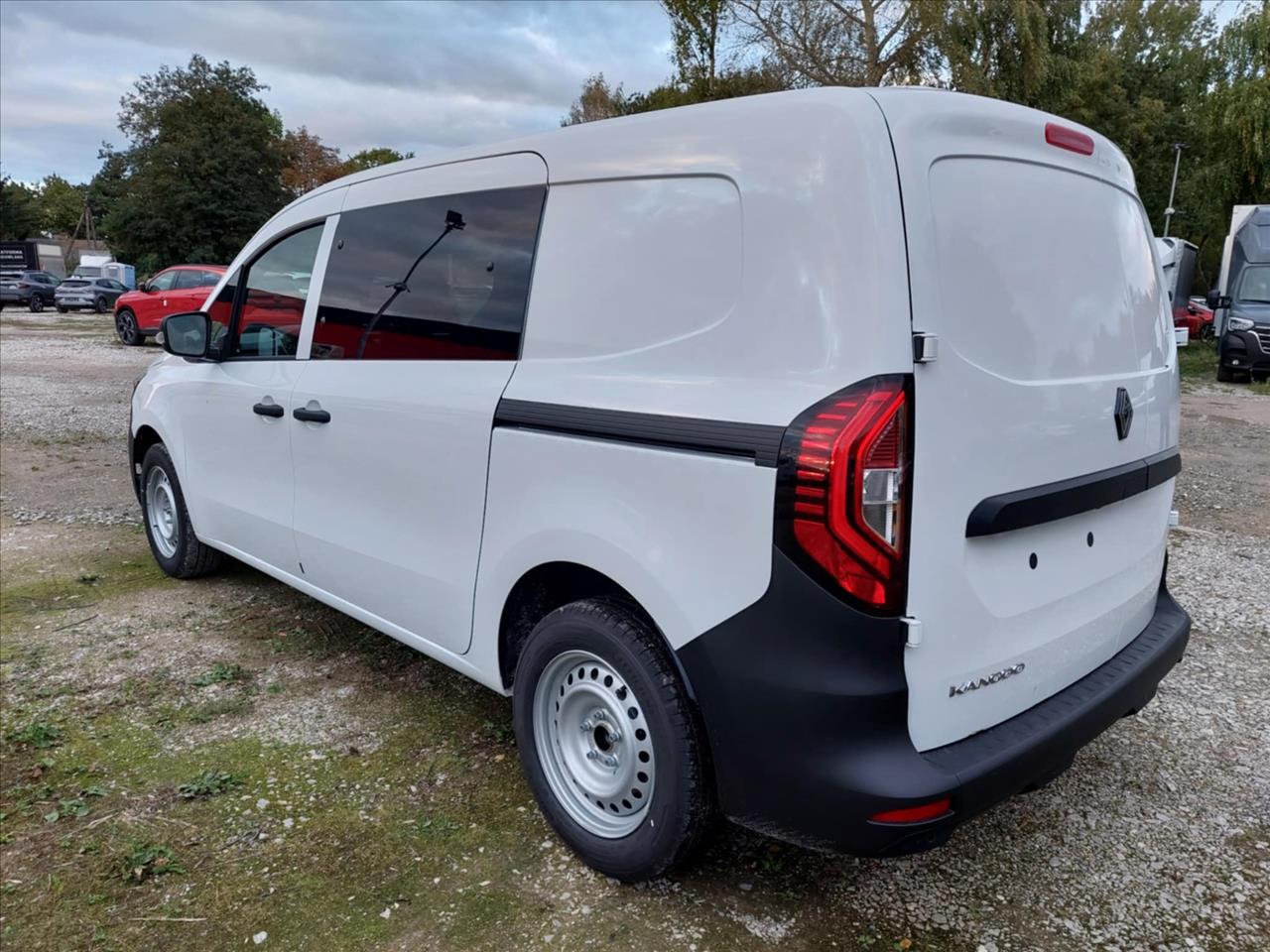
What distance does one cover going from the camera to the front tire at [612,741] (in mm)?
2312

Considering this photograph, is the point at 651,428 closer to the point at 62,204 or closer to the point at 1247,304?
the point at 1247,304

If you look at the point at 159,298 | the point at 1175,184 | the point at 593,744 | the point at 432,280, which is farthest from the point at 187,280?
the point at 1175,184

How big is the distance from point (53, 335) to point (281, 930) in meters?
26.9

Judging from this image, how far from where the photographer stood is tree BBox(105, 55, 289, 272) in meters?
44.0

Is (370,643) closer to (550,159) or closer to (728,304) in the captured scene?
(550,159)

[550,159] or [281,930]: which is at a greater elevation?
[550,159]

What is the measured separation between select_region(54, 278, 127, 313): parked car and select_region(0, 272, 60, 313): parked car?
2.45 metres

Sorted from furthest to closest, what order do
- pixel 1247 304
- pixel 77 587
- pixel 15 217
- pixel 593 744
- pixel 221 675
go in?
1. pixel 15 217
2. pixel 1247 304
3. pixel 77 587
4. pixel 221 675
5. pixel 593 744

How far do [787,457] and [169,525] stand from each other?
4.43 meters

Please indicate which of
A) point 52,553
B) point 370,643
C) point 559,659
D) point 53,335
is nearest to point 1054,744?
point 559,659

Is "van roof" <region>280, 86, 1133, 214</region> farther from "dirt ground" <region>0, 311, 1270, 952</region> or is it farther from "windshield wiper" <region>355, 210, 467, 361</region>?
"dirt ground" <region>0, 311, 1270, 952</region>

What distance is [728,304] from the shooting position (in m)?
2.20

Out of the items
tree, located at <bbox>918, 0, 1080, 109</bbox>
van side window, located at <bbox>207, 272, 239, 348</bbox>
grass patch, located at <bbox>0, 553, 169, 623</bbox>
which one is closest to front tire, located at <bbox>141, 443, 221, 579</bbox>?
grass patch, located at <bbox>0, 553, 169, 623</bbox>

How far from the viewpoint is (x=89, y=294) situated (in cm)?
3362
